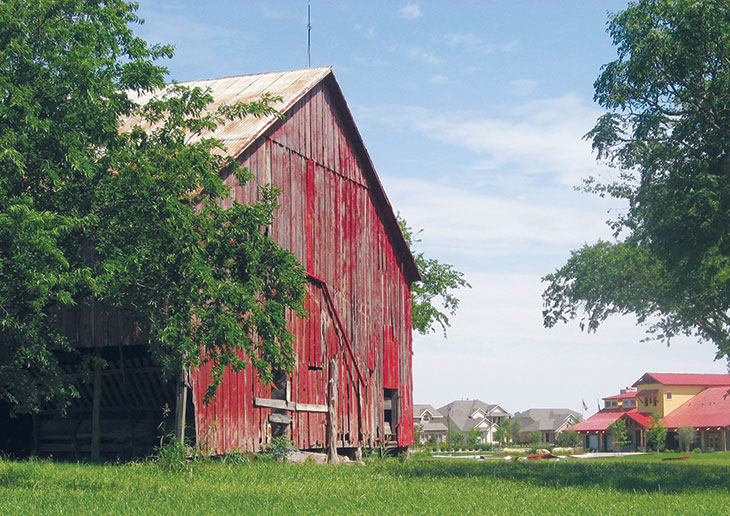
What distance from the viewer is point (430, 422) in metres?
163

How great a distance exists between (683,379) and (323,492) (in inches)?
3798

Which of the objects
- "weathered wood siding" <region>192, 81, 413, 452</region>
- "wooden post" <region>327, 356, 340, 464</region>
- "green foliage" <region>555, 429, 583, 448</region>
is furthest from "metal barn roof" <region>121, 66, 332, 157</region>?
"green foliage" <region>555, 429, 583, 448</region>

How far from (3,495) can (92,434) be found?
8.17m

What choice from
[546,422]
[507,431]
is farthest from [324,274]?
[546,422]

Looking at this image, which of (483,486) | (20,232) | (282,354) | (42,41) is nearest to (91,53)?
(42,41)

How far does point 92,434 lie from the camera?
75.9 ft

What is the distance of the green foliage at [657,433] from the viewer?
94.6 metres

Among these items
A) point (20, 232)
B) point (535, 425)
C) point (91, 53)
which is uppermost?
point (91, 53)

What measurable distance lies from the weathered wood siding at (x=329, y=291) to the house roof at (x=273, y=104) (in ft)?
0.61

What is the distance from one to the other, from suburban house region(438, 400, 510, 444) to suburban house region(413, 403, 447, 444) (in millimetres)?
1803

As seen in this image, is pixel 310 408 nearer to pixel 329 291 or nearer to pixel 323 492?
pixel 329 291

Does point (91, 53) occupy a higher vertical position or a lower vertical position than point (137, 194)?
higher

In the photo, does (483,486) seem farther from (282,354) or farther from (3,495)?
(3,495)

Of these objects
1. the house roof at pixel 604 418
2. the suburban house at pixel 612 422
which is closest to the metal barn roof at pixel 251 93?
the suburban house at pixel 612 422
